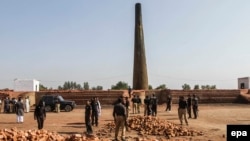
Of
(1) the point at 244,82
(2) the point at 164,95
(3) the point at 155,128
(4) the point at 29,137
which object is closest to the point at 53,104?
(2) the point at 164,95

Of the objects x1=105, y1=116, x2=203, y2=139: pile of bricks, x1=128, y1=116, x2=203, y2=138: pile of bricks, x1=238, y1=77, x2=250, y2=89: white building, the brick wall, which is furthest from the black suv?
x1=238, y1=77, x2=250, y2=89: white building

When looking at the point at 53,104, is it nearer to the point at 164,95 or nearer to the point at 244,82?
the point at 164,95

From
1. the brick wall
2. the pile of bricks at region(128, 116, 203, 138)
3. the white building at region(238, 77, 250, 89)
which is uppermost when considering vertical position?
the white building at region(238, 77, 250, 89)

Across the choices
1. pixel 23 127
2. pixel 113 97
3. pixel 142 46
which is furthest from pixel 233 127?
pixel 142 46

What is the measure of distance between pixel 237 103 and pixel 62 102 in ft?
67.2

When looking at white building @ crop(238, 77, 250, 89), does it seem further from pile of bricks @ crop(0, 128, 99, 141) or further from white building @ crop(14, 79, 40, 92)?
pile of bricks @ crop(0, 128, 99, 141)

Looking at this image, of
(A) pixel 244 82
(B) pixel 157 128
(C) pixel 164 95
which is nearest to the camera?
(B) pixel 157 128

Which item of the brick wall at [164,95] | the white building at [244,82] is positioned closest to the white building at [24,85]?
the brick wall at [164,95]

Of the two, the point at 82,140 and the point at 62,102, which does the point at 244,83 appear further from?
the point at 82,140

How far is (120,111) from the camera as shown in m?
14.9

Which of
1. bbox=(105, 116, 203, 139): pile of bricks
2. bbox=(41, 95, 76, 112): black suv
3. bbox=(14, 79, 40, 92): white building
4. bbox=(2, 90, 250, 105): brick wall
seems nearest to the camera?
bbox=(105, 116, 203, 139): pile of bricks

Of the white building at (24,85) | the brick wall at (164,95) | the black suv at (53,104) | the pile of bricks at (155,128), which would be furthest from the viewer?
the white building at (24,85)

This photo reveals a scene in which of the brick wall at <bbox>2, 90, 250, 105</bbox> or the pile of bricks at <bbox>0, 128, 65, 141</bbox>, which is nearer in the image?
the pile of bricks at <bbox>0, 128, 65, 141</bbox>

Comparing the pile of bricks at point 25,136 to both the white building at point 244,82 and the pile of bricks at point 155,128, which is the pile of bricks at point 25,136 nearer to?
the pile of bricks at point 155,128
